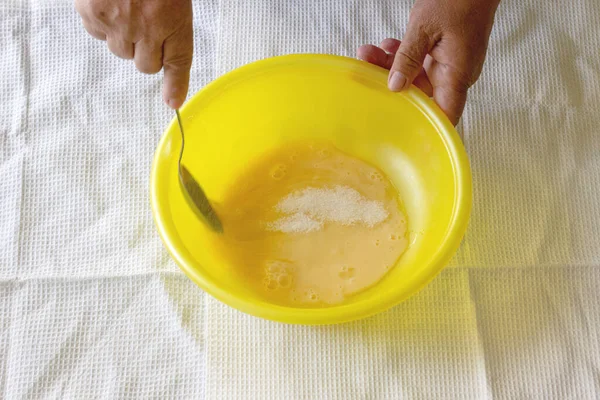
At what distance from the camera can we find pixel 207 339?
2.29 feet

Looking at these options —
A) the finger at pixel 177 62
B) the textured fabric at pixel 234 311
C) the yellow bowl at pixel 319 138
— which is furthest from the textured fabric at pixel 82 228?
the finger at pixel 177 62

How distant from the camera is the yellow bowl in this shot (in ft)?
1.97

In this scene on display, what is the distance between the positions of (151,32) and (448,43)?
0.36m

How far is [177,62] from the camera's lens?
0.57 meters

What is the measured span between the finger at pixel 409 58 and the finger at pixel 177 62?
9.9 inches

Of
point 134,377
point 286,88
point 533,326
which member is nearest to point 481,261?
point 533,326

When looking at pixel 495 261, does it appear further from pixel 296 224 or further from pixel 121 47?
pixel 121 47

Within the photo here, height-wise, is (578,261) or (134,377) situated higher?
(578,261)

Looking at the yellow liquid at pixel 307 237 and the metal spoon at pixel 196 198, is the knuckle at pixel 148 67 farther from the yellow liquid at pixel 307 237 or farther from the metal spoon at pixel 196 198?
the yellow liquid at pixel 307 237

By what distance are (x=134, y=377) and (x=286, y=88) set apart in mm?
418

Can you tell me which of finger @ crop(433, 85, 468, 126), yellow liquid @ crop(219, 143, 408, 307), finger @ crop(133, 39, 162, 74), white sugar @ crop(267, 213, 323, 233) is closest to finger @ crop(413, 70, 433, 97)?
finger @ crop(433, 85, 468, 126)

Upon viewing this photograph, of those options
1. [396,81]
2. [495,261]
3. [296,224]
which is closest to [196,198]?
[296,224]

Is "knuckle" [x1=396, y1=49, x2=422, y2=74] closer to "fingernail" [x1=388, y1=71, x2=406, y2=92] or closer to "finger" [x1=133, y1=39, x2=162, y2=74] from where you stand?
"fingernail" [x1=388, y1=71, x2=406, y2=92]

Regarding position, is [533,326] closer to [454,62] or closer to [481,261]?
[481,261]
